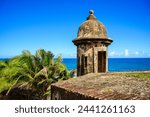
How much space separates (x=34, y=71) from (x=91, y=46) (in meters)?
4.91

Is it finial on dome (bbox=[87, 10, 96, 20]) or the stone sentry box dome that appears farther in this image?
finial on dome (bbox=[87, 10, 96, 20])

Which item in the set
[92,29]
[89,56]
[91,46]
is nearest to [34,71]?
[89,56]

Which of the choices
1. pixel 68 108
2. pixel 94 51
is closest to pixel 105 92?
pixel 68 108

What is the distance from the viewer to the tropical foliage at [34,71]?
12828mm

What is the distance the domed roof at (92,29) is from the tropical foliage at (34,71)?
3.51 meters

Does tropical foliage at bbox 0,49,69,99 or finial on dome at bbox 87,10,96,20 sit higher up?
finial on dome at bbox 87,10,96,20

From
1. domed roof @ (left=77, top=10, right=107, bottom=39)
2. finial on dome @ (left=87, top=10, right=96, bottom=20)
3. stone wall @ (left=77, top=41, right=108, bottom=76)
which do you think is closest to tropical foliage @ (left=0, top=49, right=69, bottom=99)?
stone wall @ (left=77, top=41, right=108, bottom=76)

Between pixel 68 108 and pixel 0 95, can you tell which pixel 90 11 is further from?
pixel 0 95

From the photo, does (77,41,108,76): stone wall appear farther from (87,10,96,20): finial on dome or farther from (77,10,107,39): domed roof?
(87,10,96,20): finial on dome

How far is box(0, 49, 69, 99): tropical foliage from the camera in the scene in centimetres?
1283

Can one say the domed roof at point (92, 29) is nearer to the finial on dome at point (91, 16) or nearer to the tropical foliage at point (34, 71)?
the finial on dome at point (91, 16)

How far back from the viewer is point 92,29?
10.4 metres

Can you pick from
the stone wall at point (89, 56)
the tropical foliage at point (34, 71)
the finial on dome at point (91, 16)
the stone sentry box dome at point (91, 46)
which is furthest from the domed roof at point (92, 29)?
the tropical foliage at point (34, 71)

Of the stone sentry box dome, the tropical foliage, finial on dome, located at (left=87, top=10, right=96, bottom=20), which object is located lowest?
the tropical foliage
